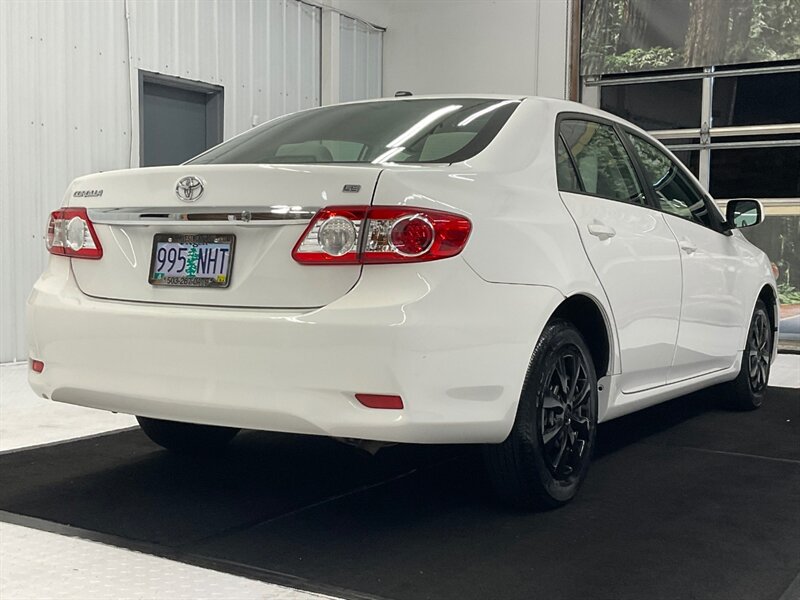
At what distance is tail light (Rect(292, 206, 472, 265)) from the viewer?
2.44 m

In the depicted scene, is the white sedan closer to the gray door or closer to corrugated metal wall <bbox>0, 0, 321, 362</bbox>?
corrugated metal wall <bbox>0, 0, 321, 362</bbox>

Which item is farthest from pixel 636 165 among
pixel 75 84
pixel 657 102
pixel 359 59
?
pixel 359 59

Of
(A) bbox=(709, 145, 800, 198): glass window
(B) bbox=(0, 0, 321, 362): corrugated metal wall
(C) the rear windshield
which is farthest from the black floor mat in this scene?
(A) bbox=(709, 145, 800, 198): glass window

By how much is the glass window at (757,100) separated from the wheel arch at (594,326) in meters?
6.47

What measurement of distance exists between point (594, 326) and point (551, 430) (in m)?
0.49

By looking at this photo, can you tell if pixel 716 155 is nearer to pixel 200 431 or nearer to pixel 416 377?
pixel 200 431

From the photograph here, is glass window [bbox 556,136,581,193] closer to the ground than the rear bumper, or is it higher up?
higher up

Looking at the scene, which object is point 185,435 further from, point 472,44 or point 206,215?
point 472,44

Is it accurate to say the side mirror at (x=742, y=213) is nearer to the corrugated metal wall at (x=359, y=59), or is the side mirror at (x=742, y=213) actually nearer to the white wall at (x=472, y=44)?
the white wall at (x=472, y=44)

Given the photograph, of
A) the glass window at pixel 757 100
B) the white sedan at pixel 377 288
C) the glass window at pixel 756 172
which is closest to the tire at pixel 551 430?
the white sedan at pixel 377 288

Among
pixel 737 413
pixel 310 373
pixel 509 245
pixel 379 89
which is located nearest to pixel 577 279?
pixel 509 245

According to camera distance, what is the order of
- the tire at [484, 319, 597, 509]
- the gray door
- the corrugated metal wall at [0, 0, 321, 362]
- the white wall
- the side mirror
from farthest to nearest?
the white wall, the gray door, the corrugated metal wall at [0, 0, 321, 362], the side mirror, the tire at [484, 319, 597, 509]

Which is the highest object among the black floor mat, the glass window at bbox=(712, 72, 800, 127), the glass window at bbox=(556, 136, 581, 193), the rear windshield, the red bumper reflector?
the glass window at bbox=(712, 72, 800, 127)

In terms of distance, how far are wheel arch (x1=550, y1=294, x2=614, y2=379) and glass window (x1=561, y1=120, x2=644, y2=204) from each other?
1.33ft
